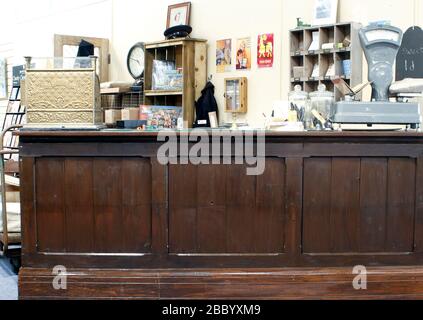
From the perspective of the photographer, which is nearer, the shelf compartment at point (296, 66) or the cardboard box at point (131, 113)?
the shelf compartment at point (296, 66)

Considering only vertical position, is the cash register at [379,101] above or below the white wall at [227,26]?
below

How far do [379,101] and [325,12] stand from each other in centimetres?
226

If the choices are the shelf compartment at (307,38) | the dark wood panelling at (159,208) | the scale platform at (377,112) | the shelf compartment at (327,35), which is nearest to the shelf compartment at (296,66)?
the shelf compartment at (307,38)

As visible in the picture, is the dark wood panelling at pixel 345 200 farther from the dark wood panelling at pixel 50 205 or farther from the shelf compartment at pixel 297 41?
the shelf compartment at pixel 297 41

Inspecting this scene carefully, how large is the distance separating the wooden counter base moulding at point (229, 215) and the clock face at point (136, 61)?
Result: 13.9 feet

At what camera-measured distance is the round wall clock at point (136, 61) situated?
7152 millimetres

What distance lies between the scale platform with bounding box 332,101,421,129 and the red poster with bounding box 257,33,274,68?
2.75 metres

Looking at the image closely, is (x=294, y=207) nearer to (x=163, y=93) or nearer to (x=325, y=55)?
(x=325, y=55)

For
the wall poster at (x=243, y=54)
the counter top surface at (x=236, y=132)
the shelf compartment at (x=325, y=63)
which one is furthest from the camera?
the wall poster at (x=243, y=54)

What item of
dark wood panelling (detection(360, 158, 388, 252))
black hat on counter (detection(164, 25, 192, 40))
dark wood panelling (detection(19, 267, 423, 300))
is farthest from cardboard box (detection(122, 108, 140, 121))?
dark wood panelling (detection(360, 158, 388, 252))

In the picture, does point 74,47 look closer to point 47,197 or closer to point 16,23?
point 16,23

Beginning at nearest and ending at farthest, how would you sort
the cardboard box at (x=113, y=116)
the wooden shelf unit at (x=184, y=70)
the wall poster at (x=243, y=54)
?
the wall poster at (x=243, y=54)
the wooden shelf unit at (x=184, y=70)
the cardboard box at (x=113, y=116)

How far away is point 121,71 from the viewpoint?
7754 mm

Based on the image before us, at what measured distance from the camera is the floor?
386 centimetres
